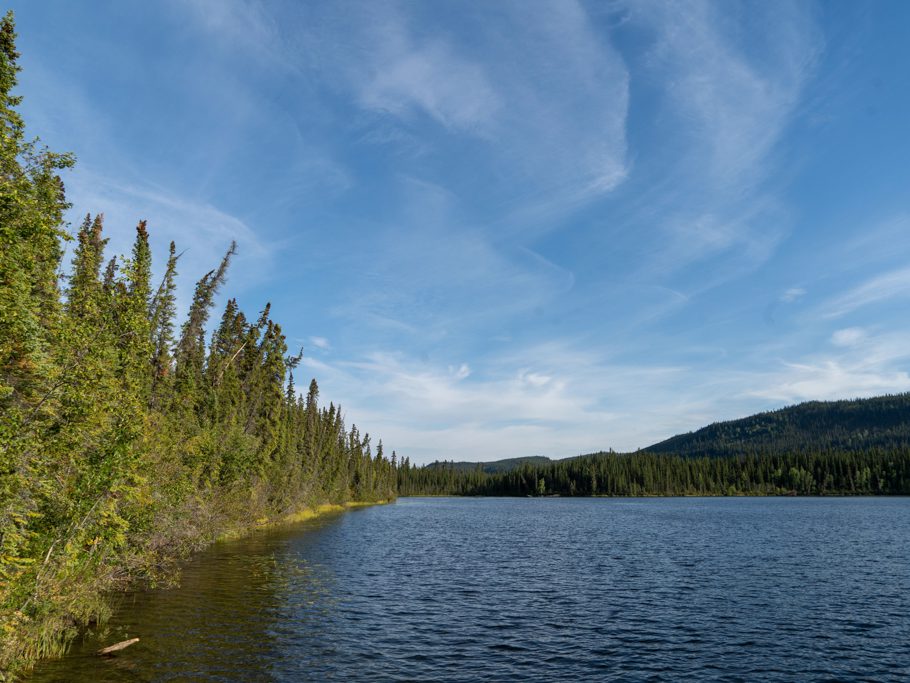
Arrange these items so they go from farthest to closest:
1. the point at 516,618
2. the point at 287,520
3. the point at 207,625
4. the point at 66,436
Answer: the point at 287,520, the point at 516,618, the point at 207,625, the point at 66,436

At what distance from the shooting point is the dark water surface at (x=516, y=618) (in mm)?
19953

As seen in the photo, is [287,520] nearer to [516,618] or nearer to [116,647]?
[516,618]

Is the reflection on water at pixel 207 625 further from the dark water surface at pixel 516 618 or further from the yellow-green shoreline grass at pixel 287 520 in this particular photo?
the yellow-green shoreline grass at pixel 287 520

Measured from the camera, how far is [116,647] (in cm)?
2002

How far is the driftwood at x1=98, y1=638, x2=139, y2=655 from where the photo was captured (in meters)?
19.7

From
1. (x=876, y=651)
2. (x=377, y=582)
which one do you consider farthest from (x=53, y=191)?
(x=876, y=651)

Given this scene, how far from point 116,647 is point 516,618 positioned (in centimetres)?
1710

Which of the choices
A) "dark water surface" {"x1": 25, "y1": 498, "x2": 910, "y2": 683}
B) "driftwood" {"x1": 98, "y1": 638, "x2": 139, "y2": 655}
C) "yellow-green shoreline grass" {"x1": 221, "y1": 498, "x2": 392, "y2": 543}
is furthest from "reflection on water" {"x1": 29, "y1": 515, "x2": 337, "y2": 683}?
"yellow-green shoreline grass" {"x1": 221, "y1": 498, "x2": 392, "y2": 543}

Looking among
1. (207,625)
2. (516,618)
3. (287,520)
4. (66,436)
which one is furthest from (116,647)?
(287,520)

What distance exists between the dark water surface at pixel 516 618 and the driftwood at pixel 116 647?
0.33 metres

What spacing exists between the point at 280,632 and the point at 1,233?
60.2 feet

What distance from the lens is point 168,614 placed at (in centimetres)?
2536

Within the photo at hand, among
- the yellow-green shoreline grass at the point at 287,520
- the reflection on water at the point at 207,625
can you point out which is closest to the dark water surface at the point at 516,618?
the reflection on water at the point at 207,625

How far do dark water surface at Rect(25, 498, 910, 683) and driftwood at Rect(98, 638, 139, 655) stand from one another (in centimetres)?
33
